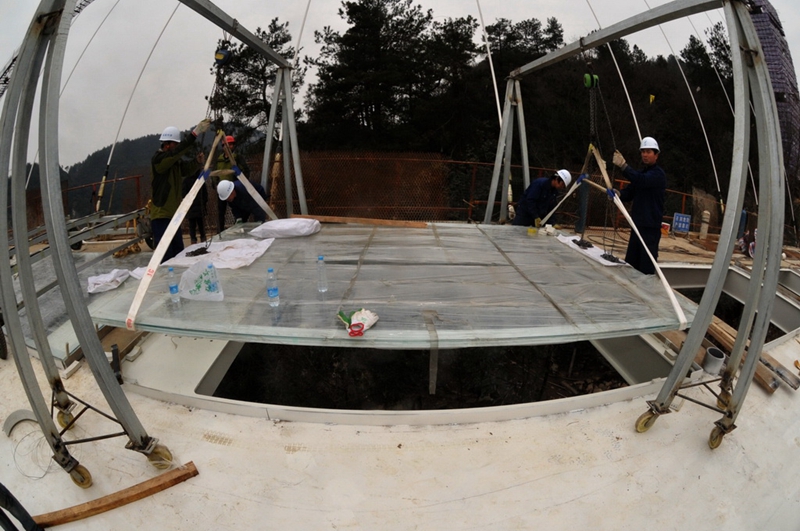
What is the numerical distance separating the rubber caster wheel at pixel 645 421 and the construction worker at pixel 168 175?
3.97 m

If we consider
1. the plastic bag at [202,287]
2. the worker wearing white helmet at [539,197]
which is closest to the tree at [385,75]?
the worker wearing white helmet at [539,197]

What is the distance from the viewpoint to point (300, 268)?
339 centimetres

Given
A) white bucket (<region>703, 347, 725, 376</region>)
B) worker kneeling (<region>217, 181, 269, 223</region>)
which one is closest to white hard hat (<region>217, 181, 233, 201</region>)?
worker kneeling (<region>217, 181, 269, 223</region>)

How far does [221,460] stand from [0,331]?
2.10 metres

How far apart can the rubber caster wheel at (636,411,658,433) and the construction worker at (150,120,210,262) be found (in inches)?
156

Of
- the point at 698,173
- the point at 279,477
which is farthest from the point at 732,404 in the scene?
the point at 698,173

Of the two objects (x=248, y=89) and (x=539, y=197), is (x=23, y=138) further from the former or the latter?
(x=248, y=89)

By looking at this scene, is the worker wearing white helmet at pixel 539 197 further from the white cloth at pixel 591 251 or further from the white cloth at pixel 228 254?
the white cloth at pixel 228 254

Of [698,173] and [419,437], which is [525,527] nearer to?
[419,437]

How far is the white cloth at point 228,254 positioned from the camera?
11.0 feet

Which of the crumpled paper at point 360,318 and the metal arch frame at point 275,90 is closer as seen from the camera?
the crumpled paper at point 360,318

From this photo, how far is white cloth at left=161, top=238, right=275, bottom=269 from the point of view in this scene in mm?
3359

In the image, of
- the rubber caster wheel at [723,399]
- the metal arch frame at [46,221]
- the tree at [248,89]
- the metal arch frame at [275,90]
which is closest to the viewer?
the metal arch frame at [46,221]

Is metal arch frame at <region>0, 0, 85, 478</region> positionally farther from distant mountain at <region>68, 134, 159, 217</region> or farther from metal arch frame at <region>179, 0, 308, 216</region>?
distant mountain at <region>68, 134, 159, 217</region>
